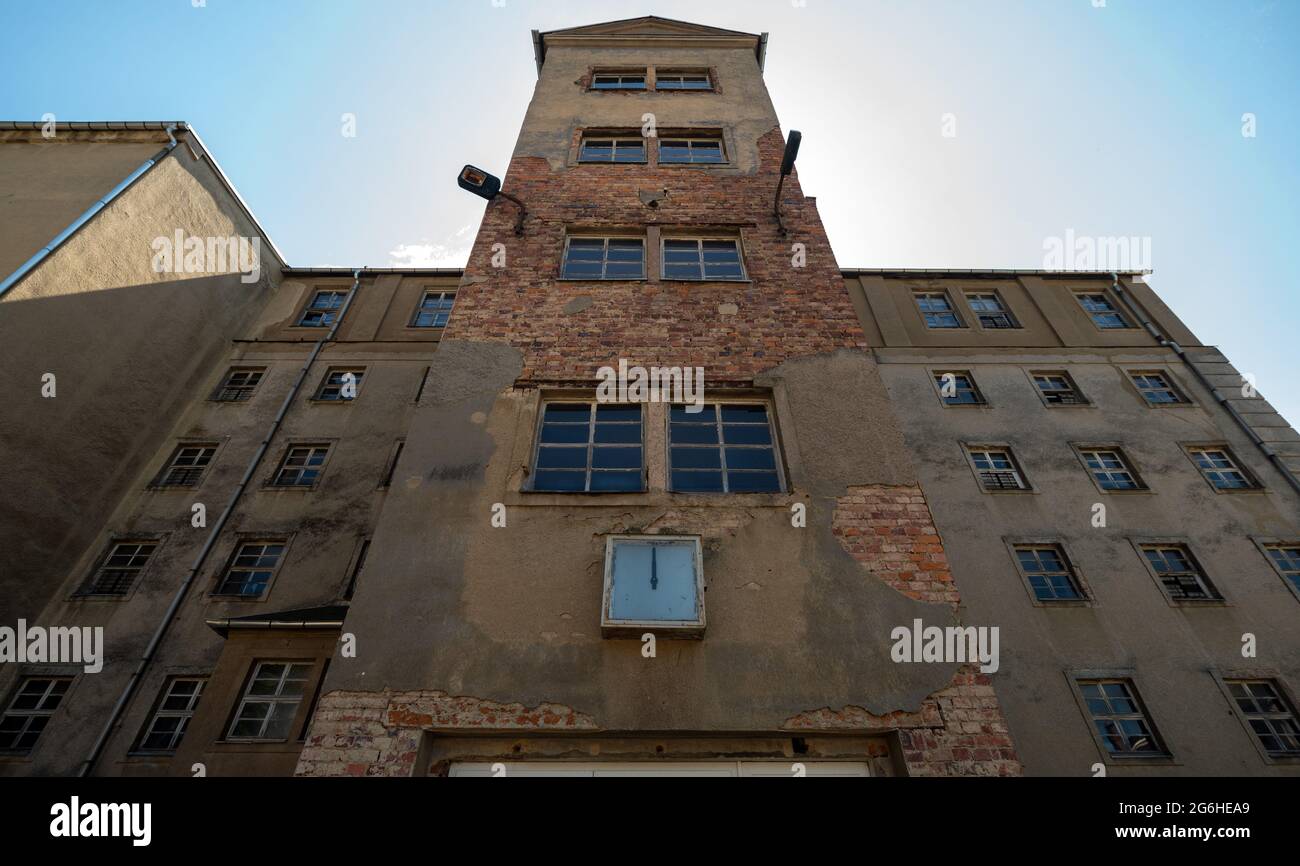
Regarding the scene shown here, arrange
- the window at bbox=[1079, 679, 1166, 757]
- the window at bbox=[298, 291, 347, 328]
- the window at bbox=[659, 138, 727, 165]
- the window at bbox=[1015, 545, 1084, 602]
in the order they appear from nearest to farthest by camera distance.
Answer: the window at bbox=[1079, 679, 1166, 757]
the window at bbox=[659, 138, 727, 165]
the window at bbox=[1015, 545, 1084, 602]
the window at bbox=[298, 291, 347, 328]

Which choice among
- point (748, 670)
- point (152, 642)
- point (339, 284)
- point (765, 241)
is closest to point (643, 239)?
point (765, 241)

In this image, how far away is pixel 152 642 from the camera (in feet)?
36.0

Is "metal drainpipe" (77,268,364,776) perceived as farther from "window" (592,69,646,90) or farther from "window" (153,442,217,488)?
"window" (592,69,646,90)

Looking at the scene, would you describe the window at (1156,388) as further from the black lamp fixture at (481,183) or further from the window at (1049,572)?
the black lamp fixture at (481,183)

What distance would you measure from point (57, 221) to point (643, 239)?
39.4ft

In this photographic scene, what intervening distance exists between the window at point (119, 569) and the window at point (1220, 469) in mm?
23074

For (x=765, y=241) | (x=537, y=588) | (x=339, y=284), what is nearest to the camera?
(x=537, y=588)

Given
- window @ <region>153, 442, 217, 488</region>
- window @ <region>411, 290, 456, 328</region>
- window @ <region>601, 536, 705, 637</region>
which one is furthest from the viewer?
window @ <region>411, 290, 456, 328</region>

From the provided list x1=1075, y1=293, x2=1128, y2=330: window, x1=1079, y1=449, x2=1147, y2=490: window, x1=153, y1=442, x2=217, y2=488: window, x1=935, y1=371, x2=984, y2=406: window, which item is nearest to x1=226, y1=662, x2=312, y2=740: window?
x1=153, y1=442, x2=217, y2=488: window

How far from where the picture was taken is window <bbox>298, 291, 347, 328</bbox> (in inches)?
705

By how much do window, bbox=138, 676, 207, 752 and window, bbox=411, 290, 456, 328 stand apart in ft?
32.8

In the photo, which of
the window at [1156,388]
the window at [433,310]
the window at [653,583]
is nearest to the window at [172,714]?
the window at [653,583]

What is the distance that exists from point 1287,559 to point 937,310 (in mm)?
9831
